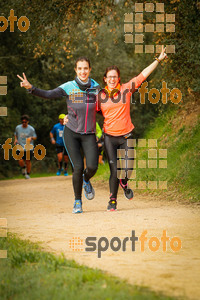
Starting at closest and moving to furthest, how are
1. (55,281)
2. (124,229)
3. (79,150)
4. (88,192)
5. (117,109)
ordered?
(55,281) → (124,229) → (117,109) → (79,150) → (88,192)

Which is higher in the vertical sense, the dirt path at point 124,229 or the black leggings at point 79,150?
the black leggings at point 79,150

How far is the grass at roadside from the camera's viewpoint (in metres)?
3.92

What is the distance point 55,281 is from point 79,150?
194 inches

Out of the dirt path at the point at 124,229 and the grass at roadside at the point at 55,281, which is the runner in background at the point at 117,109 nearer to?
the dirt path at the point at 124,229

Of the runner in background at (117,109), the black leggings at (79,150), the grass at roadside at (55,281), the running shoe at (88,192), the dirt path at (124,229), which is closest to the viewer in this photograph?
the grass at roadside at (55,281)

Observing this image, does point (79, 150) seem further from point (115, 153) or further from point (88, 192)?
point (88, 192)

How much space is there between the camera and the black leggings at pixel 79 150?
9.06 m

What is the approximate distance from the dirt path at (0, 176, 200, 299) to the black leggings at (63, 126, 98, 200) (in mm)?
581

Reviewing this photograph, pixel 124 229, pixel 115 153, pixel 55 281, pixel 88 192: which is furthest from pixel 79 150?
pixel 55 281

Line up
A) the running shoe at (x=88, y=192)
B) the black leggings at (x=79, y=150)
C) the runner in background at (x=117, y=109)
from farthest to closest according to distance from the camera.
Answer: the running shoe at (x=88, y=192) < the black leggings at (x=79, y=150) < the runner in background at (x=117, y=109)

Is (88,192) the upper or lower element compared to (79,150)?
lower

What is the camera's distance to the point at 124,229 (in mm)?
7000

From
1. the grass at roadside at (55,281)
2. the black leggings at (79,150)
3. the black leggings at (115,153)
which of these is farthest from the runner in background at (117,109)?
the grass at roadside at (55,281)

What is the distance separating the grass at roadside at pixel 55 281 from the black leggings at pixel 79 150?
3.84 m
